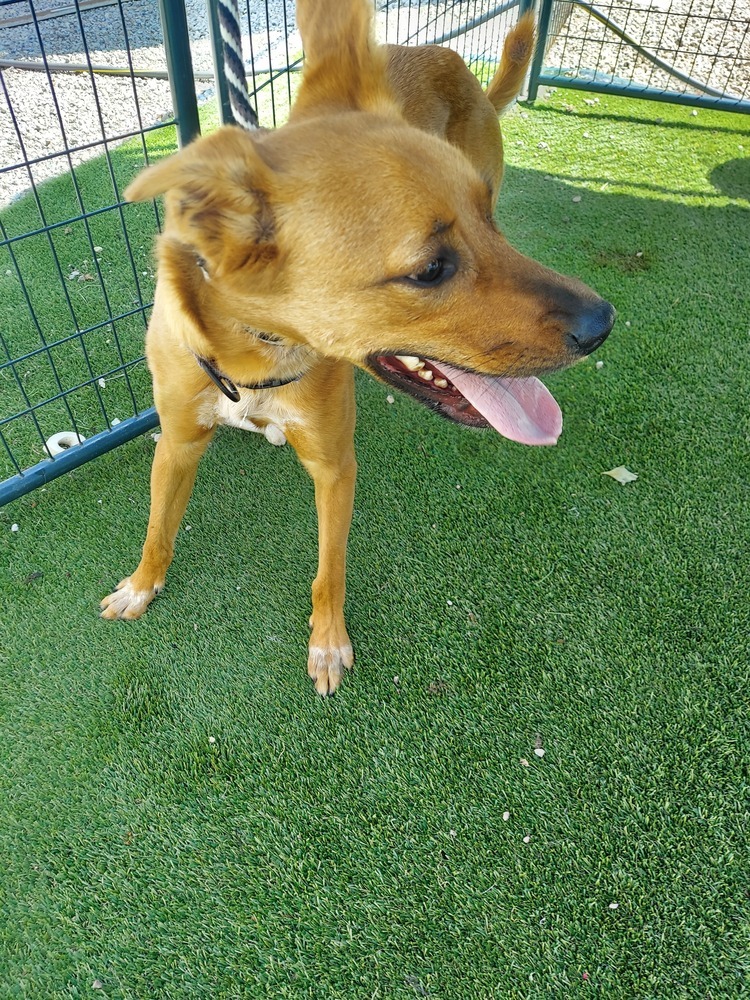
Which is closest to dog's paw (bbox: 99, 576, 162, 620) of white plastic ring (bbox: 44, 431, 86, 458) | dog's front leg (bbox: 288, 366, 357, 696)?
dog's front leg (bbox: 288, 366, 357, 696)

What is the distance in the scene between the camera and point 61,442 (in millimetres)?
3135

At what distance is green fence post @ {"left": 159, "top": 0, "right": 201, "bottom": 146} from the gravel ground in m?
2.36

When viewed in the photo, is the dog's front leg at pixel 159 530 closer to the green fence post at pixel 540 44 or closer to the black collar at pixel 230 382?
the black collar at pixel 230 382

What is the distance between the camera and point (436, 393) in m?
1.96

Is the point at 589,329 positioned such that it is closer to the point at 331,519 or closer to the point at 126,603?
the point at 331,519

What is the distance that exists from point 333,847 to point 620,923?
792 millimetres

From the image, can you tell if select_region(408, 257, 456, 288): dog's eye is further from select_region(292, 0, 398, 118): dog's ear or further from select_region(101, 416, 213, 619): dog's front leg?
select_region(101, 416, 213, 619): dog's front leg

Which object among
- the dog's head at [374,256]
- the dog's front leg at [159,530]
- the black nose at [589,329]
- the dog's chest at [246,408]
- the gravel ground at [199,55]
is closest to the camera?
the dog's head at [374,256]

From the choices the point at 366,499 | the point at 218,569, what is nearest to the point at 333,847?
the point at 218,569

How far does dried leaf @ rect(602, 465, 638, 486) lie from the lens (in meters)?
3.03

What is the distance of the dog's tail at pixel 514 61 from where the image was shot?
3.60 m

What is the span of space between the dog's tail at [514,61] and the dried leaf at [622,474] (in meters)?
2.09

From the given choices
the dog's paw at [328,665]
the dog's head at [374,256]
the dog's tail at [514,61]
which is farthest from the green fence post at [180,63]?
the dog's paw at [328,665]

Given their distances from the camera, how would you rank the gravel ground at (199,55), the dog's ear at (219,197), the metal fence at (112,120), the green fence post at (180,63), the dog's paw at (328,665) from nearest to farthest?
the dog's ear at (219,197) < the dog's paw at (328,665) < the green fence post at (180,63) < the metal fence at (112,120) < the gravel ground at (199,55)
